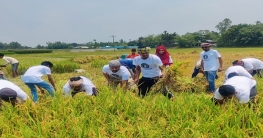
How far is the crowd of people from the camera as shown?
366 cm

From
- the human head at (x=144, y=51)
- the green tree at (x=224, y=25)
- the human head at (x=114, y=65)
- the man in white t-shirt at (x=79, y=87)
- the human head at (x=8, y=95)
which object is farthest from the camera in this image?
the green tree at (x=224, y=25)

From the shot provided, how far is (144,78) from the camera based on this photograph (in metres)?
5.54

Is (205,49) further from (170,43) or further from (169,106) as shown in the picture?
(170,43)

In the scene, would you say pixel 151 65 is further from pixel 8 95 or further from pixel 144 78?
pixel 8 95

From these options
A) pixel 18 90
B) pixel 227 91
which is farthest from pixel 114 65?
pixel 227 91

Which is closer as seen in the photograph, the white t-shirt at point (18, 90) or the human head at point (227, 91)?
the human head at point (227, 91)

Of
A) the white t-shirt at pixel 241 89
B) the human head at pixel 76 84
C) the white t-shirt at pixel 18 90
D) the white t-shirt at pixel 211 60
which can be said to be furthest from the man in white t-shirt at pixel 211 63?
the white t-shirt at pixel 18 90

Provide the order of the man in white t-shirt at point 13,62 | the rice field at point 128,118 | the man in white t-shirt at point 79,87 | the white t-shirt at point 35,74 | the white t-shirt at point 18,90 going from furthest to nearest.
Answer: the man in white t-shirt at point 13,62 < the white t-shirt at point 35,74 < the man in white t-shirt at point 79,87 < the white t-shirt at point 18,90 < the rice field at point 128,118

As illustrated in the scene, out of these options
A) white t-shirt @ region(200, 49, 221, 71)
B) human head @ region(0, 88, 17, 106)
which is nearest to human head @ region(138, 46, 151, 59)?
white t-shirt @ region(200, 49, 221, 71)

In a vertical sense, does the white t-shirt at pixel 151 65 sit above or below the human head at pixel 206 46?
below

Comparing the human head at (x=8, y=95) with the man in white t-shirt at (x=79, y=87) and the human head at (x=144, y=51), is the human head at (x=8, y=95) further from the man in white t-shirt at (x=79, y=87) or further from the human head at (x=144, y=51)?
the human head at (x=144, y=51)

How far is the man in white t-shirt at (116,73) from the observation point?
16.9 ft

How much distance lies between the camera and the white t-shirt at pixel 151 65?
5379 millimetres

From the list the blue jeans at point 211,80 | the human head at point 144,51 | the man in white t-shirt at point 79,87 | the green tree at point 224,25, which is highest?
the green tree at point 224,25
